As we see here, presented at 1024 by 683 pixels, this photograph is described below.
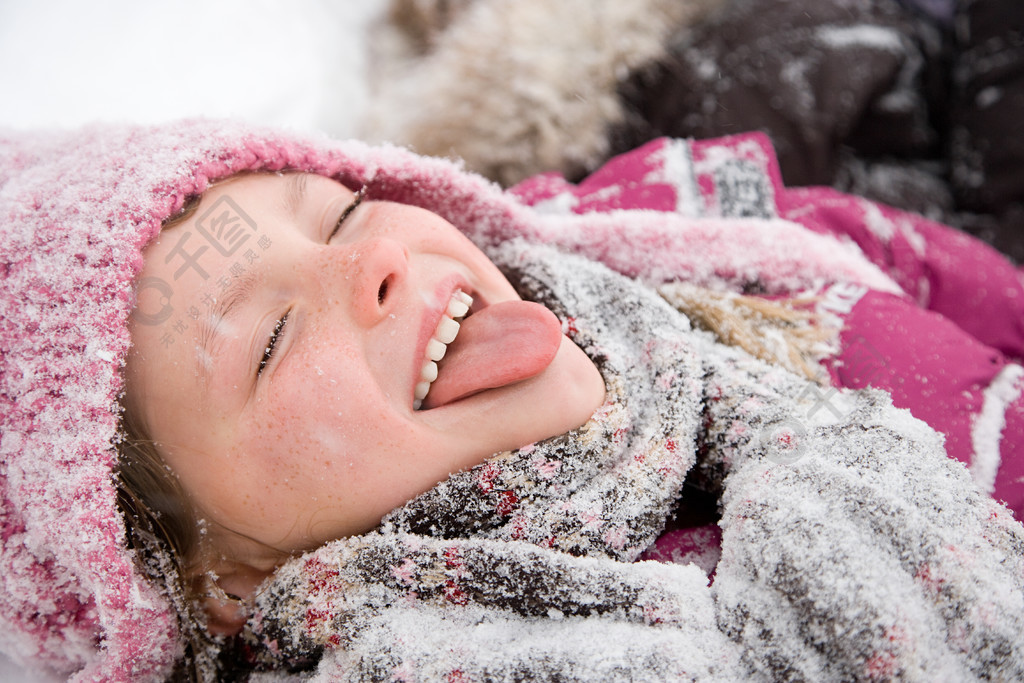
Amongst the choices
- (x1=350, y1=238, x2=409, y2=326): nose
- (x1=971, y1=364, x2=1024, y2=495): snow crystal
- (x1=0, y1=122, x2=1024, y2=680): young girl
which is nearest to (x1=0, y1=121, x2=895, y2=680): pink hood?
(x1=0, y1=122, x2=1024, y2=680): young girl

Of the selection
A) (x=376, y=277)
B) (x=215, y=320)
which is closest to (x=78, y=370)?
(x=215, y=320)

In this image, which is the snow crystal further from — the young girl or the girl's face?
the girl's face

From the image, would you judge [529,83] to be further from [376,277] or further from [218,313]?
[218,313]

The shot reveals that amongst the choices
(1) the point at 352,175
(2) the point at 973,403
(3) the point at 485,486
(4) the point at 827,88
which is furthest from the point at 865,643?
(4) the point at 827,88

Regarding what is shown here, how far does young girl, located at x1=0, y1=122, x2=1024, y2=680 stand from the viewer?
27.2 inches

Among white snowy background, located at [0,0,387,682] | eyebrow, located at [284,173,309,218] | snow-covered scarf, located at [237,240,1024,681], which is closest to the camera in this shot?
snow-covered scarf, located at [237,240,1024,681]

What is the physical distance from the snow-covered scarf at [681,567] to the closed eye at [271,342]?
263 mm

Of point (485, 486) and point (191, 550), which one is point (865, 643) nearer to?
point (485, 486)

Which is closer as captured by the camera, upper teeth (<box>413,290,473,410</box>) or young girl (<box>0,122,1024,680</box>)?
young girl (<box>0,122,1024,680</box>)

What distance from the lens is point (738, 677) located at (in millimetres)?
677

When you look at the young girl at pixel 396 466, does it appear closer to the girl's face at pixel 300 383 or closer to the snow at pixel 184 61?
the girl's face at pixel 300 383

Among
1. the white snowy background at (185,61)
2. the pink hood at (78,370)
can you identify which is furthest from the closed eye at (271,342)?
the white snowy background at (185,61)

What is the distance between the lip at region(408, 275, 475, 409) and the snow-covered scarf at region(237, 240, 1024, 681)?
0.15m

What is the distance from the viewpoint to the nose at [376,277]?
791mm
